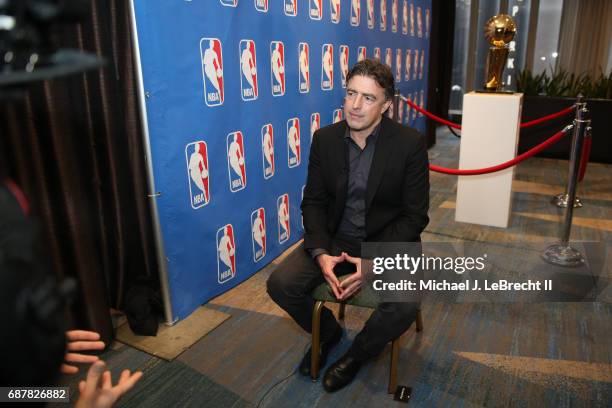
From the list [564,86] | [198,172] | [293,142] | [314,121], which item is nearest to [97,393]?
[198,172]

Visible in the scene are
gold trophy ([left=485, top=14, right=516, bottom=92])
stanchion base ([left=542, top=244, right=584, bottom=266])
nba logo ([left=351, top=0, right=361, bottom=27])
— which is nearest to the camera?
stanchion base ([left=542, top=244, right=584, bottom=266])

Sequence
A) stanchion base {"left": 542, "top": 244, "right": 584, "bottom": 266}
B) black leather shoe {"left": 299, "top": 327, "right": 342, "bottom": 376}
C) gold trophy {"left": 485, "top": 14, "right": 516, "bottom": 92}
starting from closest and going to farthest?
black leather shoe {"left": 299, "top": 327, "right": 342, "bottom": 376}
stanchion base {"left": 542, "top": 244, "right": 584, "bottom": 266}
gold trophy {"left": 485, "top": 14, "right": 516, "bottom": 92}

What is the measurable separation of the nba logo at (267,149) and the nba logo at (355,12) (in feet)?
4.76

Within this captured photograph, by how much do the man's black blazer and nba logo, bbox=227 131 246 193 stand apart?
59 cm

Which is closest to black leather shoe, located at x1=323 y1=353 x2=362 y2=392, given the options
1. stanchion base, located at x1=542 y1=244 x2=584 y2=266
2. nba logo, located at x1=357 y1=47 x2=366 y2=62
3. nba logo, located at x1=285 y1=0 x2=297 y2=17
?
stanchion base, located at x1=542 y1=244 x2=584 y2=266

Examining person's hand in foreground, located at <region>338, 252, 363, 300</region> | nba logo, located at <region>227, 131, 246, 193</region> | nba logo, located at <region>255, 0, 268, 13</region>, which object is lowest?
person's hand in foreground, located at <region>338, 252, 363, 300</region>

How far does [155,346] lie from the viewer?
2.26 metres

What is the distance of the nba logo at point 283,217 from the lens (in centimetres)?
313

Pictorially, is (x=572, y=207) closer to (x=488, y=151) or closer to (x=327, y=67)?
(x=488, y=151)

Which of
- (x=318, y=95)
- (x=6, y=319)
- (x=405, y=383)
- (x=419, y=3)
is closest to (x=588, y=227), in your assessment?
(x=318, y=95)

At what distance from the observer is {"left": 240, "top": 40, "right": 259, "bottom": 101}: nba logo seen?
2572mm

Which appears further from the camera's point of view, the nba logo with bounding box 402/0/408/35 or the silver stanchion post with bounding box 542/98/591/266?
the nba logo with bounding box 402/0/408/35

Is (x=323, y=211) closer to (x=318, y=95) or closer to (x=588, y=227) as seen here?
(x=318, y=95)

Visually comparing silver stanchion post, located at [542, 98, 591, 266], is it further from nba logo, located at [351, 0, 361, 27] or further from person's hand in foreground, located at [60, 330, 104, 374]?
person's hand in foreground, located at [60, 330, 104, 374]
